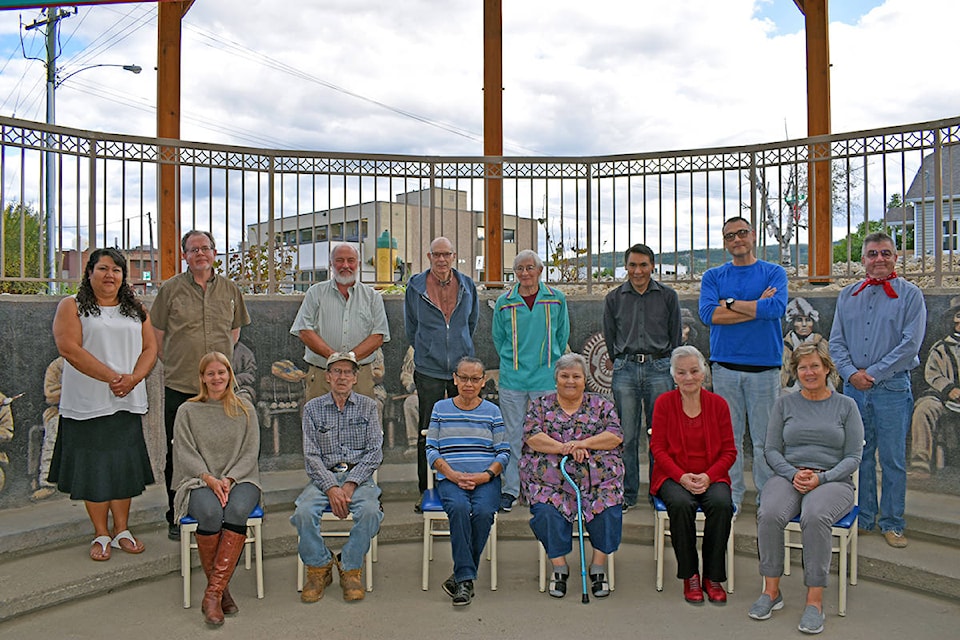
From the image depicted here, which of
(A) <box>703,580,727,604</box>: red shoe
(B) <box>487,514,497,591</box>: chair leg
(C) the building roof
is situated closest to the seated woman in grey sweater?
(A) <box>703,580,727,604</box>: red shoe

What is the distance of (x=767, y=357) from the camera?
4613 mm

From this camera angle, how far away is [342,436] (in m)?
4.37

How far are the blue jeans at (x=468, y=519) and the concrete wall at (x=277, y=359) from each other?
7.29ft

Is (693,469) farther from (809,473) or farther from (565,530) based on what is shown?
(565,530)

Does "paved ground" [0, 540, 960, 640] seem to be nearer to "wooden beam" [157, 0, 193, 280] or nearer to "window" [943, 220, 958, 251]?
"window" [943, 220, 958, 251]

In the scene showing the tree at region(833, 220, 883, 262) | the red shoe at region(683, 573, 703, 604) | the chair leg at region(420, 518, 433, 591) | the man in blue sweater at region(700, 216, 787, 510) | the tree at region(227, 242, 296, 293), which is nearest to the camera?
the red shoe at region(683, 573, 703, 604)

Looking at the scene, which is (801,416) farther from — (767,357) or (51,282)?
(51,282)

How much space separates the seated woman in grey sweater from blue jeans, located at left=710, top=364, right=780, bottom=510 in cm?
46

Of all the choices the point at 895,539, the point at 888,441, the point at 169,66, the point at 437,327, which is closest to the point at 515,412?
the point at 437,327

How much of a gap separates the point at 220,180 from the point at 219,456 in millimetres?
2934

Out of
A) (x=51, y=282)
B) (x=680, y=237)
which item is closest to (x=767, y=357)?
(x=680, y=237)

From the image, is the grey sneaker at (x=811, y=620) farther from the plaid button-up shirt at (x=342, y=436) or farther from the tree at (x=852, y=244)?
the tree at (x=852, y=244)

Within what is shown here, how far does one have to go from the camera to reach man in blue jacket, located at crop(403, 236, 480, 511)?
16.5ft

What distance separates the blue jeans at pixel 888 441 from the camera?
4.34 meters
